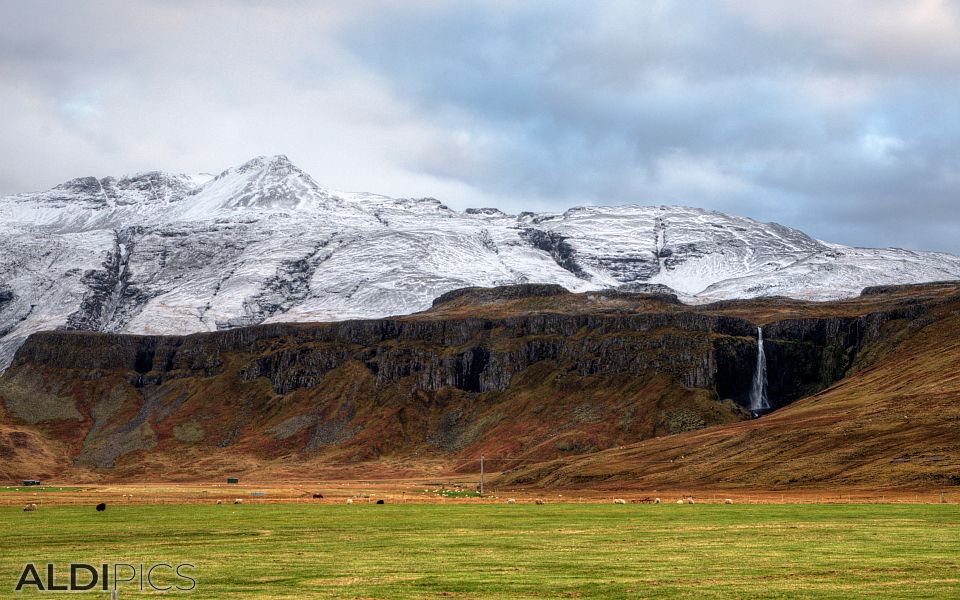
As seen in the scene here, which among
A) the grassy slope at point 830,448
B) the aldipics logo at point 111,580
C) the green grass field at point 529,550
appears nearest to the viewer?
the aldipics logo at point 111,580

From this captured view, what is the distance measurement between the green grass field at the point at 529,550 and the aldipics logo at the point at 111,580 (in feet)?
2.37

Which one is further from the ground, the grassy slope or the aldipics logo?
the aldipics logo

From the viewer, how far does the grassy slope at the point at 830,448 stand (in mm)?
120062

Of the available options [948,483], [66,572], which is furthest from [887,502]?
[66,572]

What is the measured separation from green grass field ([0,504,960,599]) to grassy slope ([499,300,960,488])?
41.1 metres

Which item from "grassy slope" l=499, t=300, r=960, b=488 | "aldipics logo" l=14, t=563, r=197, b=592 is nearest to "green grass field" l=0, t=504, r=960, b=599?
"aldipics logo" l=14, t=563, r=197, b=592

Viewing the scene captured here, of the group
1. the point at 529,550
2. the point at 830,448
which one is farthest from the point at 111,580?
the point at 830,448

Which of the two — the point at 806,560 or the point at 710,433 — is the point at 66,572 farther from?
the point at 710,433

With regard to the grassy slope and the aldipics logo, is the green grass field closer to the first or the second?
the aldipics logo

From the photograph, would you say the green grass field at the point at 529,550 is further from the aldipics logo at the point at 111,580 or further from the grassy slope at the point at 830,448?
the grassy slope at the point at 830,448

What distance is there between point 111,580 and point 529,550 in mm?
19063

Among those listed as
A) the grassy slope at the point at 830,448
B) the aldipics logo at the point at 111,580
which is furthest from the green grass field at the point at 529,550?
the grassy slope at the point at 830,448

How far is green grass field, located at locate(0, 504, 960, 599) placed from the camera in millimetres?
36500

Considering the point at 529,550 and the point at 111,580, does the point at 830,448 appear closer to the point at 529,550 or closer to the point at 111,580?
the point at 529,550
